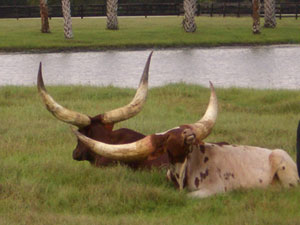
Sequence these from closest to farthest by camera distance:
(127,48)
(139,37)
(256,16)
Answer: (127,48) → (139,37) → (256,16)

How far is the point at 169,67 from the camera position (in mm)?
21500

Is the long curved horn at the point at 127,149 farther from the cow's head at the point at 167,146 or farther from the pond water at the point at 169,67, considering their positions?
the pond water at the point at 169,67

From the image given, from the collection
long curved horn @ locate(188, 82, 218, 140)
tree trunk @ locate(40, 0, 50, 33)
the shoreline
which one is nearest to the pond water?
the shoreline

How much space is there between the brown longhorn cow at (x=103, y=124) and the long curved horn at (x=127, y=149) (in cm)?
80

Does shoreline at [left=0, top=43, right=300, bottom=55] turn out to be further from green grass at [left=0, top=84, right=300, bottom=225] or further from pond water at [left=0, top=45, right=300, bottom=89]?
green grass at [left=0, top=84, right=300, bottom=225]

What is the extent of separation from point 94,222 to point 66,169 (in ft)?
5.45

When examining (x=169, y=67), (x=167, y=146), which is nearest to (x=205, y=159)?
(x=167, y=146)

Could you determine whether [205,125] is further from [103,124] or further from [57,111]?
[57,111]

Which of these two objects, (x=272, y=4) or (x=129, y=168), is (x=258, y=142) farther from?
(x=272, y=4)

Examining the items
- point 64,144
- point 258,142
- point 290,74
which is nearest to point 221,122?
point 258,142

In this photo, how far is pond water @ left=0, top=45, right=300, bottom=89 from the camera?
1764 centimetres

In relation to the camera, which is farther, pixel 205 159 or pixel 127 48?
pixel 127 48

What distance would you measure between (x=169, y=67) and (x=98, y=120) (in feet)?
48.3

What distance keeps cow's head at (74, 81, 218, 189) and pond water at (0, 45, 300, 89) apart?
9178 millimetres
